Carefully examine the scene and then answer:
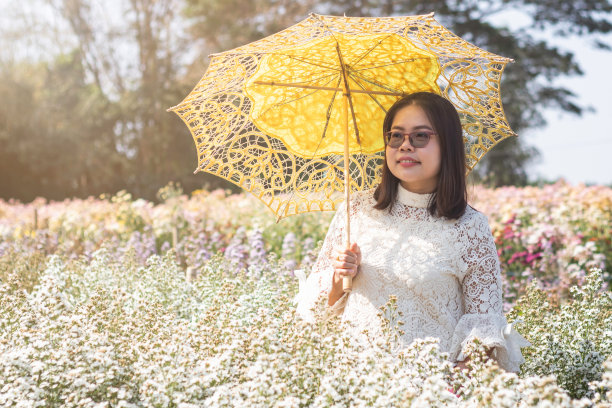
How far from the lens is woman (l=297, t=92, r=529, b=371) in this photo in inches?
97.3

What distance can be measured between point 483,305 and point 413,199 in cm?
57

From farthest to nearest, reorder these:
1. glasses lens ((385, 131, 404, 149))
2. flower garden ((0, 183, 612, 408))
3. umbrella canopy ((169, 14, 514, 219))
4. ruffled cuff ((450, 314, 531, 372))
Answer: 1. umbrella canopy ((169, 14, 514, 219))
2. glasses lens ((385, 131, 404, 149))
3. ruffled cuff ((450, 314, 531, 372))
4. flower garden ((0, 183, 612, 408))

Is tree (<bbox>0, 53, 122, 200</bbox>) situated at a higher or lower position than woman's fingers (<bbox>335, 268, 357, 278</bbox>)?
lower

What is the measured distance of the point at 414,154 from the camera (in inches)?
100

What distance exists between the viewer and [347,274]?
97.9 inches

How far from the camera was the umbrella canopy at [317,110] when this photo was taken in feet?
9.45

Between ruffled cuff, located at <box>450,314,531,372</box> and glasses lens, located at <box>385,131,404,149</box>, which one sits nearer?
ruffled cuff, located at <box>450,314,531,372</box>

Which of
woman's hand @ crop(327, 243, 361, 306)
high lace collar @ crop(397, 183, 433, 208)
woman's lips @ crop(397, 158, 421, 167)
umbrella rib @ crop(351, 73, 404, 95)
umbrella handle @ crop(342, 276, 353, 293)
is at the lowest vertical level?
umbrella handle @ crop(342, 276, 353, 293)

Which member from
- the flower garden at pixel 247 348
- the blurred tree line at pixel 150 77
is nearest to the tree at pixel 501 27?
the blurred tree line at pixel 150 77

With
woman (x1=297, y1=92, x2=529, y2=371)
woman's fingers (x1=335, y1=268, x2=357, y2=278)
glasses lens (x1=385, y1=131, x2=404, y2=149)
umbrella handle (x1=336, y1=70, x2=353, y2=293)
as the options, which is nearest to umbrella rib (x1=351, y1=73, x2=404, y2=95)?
umbrella handle (x1=336, y1=70, x2=353, y2=293)

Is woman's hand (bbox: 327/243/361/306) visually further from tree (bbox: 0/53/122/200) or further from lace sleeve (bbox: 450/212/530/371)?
tree (bbox: 0/53/122/200)

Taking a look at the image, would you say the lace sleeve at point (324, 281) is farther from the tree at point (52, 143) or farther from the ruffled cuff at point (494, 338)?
the tree at point (52, 143)

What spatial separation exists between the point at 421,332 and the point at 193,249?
169 inches

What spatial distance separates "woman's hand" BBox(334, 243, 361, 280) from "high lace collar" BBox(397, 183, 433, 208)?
0.36 m
